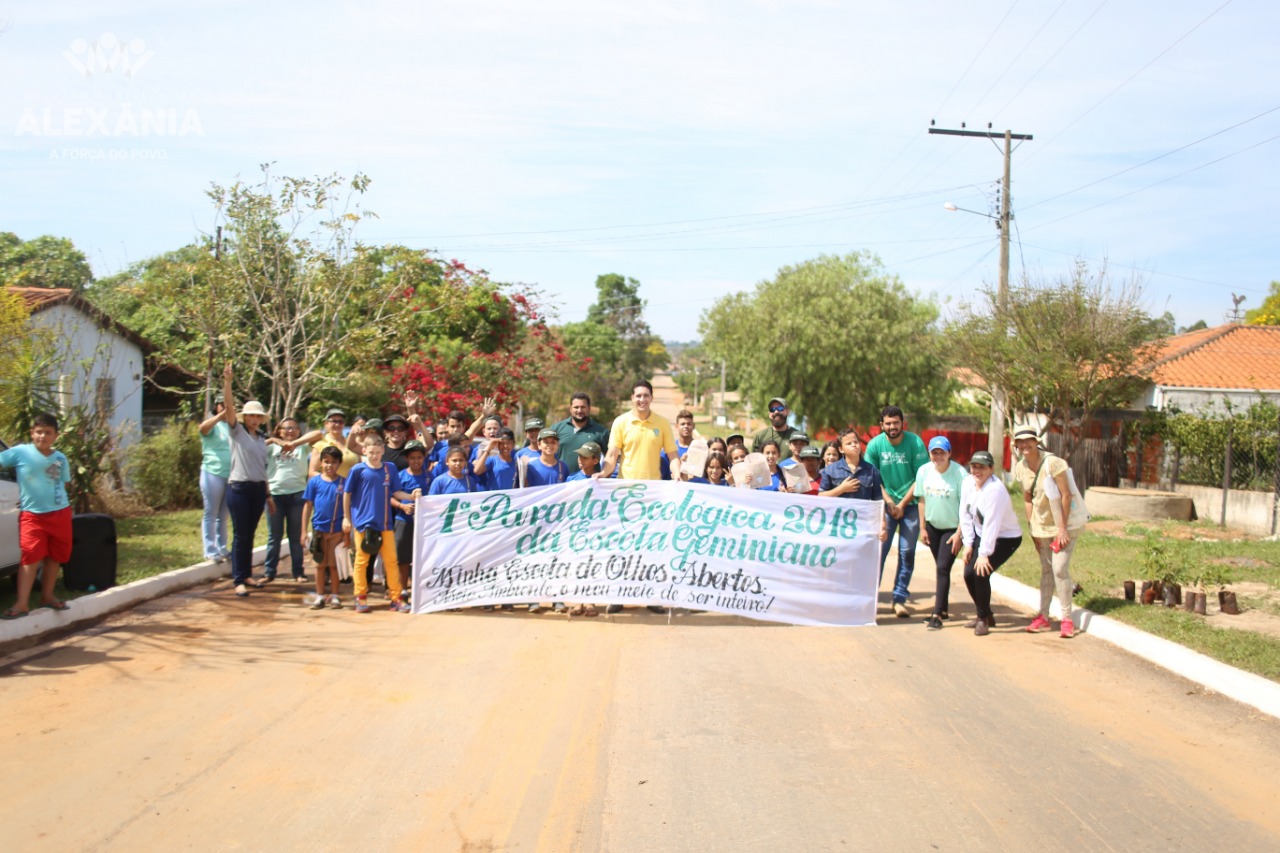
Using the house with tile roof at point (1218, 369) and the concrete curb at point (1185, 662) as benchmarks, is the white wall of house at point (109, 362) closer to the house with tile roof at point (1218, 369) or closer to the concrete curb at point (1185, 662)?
the concrete curb at point (1185, 662)

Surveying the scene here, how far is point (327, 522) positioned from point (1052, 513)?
6468mm

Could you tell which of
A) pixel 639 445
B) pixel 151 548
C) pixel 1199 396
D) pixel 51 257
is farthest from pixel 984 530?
pixel 51 257

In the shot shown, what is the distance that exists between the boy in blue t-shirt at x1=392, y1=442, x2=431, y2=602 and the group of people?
15 mm

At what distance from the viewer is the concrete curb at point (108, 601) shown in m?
8.29

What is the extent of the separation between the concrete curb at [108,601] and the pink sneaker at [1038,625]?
26.4 feet

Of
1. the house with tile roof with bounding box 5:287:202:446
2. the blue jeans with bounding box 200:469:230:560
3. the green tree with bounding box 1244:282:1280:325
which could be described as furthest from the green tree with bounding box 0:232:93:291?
the green tree with bounding box 1244:282:1280:325

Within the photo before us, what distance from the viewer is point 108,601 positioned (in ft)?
30.8

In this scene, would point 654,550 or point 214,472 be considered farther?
point 214,472

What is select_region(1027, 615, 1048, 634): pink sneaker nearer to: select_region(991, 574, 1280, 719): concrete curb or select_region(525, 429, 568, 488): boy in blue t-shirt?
select_region(991, 574, 1280, 719): concrete curb

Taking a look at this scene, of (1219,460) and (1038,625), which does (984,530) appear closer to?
(1038,625)

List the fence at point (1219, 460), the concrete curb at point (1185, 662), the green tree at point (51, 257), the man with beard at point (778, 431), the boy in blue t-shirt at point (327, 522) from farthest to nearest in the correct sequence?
the green tree at point (51, 257)
the fence at point (1219, 460)
the man with beard at point (778, 431)
the boy in blue t-shirt at point (327, 522)
the concrete curb at point (1185, 662)

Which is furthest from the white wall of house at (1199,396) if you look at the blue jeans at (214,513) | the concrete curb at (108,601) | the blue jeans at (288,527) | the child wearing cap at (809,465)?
the concrete curb at (108,601)

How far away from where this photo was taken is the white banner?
9828 millimetres

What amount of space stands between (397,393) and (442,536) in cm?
1402
